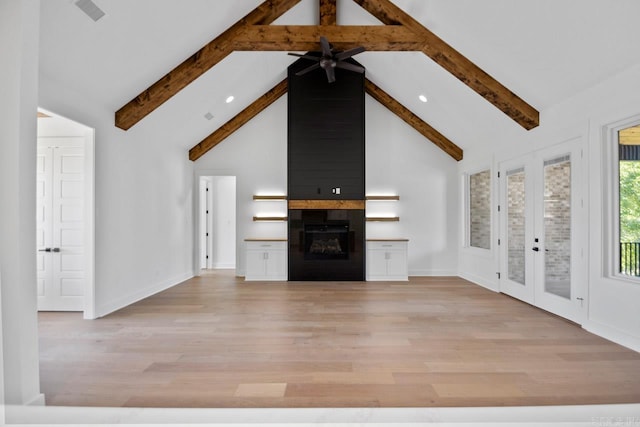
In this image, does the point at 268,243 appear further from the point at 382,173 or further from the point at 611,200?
the point at 611,200

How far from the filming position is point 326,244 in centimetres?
677

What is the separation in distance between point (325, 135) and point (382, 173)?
151 centimetres

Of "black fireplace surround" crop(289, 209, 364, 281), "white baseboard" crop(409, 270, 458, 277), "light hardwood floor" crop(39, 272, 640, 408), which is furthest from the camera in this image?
"white baseboard" crop(409, 270, 458, 277)

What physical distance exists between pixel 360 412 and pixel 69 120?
4051 millimetres

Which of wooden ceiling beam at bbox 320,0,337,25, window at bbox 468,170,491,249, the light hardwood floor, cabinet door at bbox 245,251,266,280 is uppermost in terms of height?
wooden ceiling beam at bbox 320,0,337,25

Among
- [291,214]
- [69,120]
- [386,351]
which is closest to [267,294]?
[291,214]

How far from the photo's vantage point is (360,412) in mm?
2129

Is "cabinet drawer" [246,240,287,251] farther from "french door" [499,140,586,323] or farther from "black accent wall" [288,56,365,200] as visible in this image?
"french door" [499,140,586,323]

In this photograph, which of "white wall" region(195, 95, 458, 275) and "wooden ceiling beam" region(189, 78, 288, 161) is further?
"white wall" region(195, 95, 458, 275)

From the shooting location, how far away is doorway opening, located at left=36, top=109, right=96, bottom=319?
4465 millimetres

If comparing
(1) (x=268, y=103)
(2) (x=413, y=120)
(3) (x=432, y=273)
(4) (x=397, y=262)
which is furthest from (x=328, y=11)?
(3) (x=432, y=273)

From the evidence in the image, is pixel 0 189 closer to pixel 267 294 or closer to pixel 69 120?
pixel 69 120

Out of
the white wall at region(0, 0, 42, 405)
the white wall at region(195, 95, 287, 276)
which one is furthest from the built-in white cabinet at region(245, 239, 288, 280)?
the white wall at region(0, 0, 42, 405)

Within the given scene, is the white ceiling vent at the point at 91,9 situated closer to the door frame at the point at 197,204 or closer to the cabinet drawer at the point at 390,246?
the door frame at the point at 197,204
